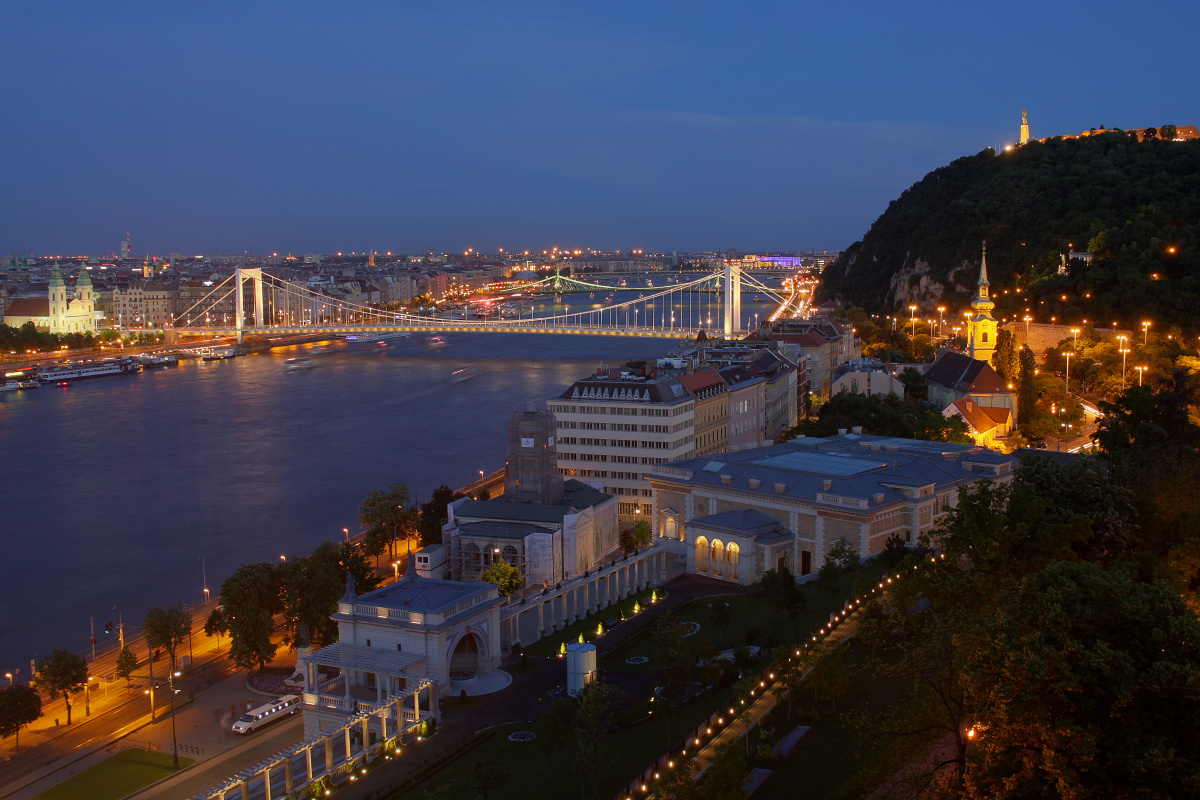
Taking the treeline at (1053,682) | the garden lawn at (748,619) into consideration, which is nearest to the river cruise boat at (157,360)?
the garden lawn at (748,619)

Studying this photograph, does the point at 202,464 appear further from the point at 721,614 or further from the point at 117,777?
the point at 721,614

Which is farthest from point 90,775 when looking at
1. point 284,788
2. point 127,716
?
point 284,788

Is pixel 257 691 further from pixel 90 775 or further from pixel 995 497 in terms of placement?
pixel 995 497

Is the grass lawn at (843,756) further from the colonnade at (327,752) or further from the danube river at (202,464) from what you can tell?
the danube river at (202,464)

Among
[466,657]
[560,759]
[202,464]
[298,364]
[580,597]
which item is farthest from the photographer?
[298,364]

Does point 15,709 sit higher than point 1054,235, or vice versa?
point 1054,235

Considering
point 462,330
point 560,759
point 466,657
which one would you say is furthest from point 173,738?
point 462,330
